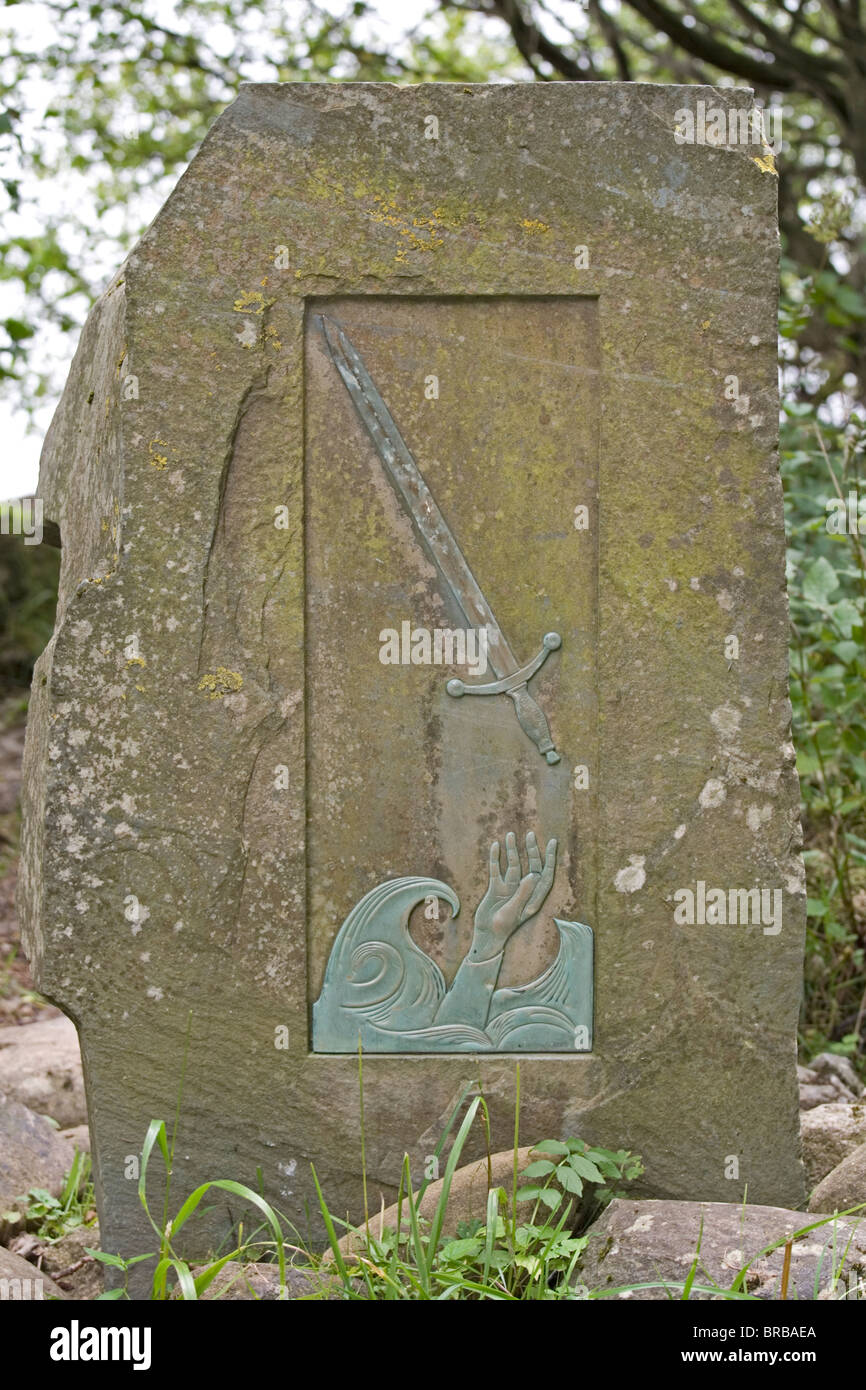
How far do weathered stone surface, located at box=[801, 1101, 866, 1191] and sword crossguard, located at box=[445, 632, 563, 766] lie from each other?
1061mm

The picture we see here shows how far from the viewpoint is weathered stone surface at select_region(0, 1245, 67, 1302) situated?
7.64 ft

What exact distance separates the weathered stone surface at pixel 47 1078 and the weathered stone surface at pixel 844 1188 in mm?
1791

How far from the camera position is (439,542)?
8.42ft

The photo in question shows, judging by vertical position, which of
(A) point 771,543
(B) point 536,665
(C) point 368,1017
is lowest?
(C) point 368,1017

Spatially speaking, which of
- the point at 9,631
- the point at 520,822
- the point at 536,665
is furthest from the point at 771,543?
the point at 9,631

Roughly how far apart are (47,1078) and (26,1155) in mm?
513

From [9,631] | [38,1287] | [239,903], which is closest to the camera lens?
[38,1287]

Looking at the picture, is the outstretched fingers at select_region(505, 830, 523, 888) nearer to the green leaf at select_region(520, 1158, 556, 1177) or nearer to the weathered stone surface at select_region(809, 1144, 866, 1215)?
the green leaf at select_region(520, 1158, 556, 1177)

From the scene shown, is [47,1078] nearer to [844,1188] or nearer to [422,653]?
[422,653]

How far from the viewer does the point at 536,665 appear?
258 cm

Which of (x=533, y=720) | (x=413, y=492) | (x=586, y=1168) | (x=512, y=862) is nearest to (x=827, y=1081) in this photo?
(x=586, y=1168)

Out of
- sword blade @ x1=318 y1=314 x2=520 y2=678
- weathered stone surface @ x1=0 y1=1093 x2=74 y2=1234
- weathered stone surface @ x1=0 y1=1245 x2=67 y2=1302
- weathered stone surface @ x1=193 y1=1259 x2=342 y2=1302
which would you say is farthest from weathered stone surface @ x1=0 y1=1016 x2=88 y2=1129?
sword blade @ x1=318 y1=314 x2=520 y2=678

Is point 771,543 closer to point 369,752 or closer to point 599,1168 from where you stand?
point 369,752

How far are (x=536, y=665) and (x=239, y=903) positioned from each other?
2.47ft
